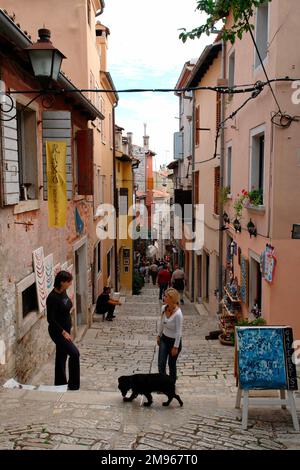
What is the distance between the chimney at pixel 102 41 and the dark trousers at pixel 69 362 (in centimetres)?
1729

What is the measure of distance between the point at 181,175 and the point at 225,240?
569 inches

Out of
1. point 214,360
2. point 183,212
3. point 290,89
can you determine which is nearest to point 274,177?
point 290,89

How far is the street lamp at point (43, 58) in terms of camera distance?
5.97 m

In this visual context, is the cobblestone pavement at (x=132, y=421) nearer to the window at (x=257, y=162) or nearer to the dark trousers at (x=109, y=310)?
the window at (x=257, y=162)

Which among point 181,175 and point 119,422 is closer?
point 119,422

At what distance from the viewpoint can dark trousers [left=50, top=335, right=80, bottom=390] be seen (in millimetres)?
6457

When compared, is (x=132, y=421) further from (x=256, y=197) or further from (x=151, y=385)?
(x=256, y=197)

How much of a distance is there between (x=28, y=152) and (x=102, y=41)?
15.5 metres

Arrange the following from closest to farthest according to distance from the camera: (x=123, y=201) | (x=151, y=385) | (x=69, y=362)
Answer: (x=151, y=385), (x=69, y=362), (x=123, y=201)

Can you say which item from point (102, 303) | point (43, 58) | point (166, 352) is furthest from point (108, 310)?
point (43, 58)

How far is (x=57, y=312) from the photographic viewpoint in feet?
20.5

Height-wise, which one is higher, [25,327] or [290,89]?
[290,89]
